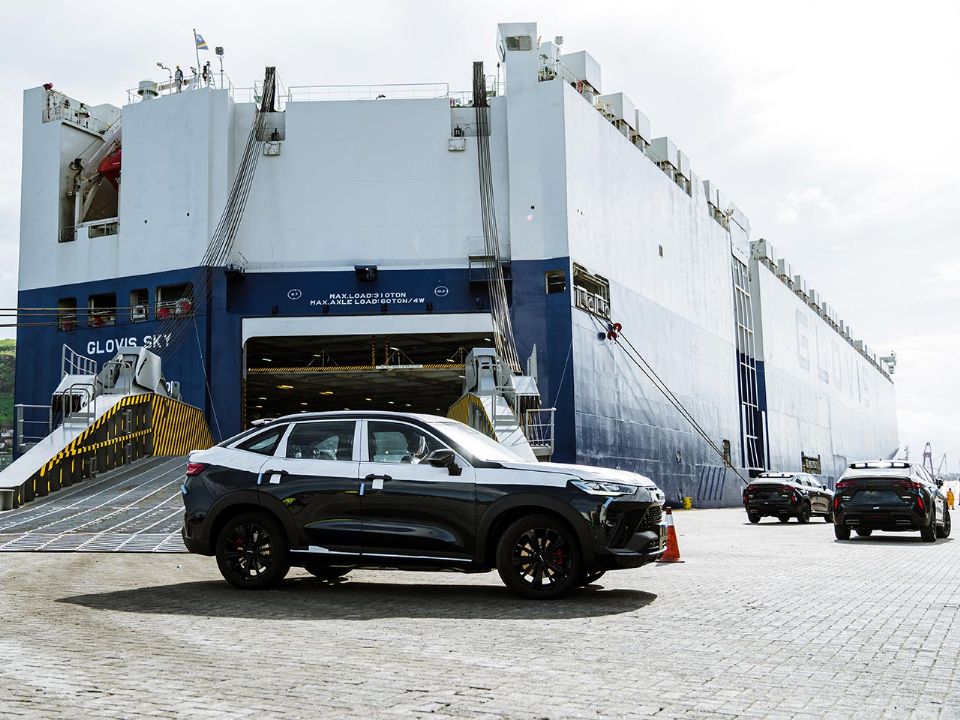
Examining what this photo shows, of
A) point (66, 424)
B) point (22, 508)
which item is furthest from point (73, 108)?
point (22, 508)

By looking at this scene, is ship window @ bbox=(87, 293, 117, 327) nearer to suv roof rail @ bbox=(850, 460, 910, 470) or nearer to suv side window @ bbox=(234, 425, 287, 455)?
suv roof rail @ bbox=(850, 460, 910, 470)

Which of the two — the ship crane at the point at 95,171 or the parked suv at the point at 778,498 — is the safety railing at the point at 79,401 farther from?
the parked suv at the point at 778,498

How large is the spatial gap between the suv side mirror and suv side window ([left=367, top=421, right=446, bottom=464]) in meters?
0.25

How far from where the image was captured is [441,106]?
118 feet

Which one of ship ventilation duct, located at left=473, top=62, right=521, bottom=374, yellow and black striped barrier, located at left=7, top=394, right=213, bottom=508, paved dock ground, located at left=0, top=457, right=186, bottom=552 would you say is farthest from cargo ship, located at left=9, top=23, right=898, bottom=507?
paved dock ground, located at left=0, top=457, right=186, bottom=552

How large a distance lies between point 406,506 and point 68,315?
3305cm

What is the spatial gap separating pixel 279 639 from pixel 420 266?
1138 inches

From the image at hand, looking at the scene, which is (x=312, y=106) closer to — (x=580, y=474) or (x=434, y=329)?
(x=434, y=329)

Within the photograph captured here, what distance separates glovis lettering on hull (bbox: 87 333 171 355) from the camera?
114 ft

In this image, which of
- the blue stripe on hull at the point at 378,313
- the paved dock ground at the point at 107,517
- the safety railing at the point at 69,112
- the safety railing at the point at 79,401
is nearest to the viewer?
the paved dock ground at the point at 107,517

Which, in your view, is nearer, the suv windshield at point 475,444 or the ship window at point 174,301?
the suv windshield at point 475,444

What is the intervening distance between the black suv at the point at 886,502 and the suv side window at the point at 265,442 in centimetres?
1129

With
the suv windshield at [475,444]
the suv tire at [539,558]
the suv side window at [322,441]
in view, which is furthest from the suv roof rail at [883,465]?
the suv side window at [322,441]

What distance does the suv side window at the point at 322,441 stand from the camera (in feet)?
29.7
